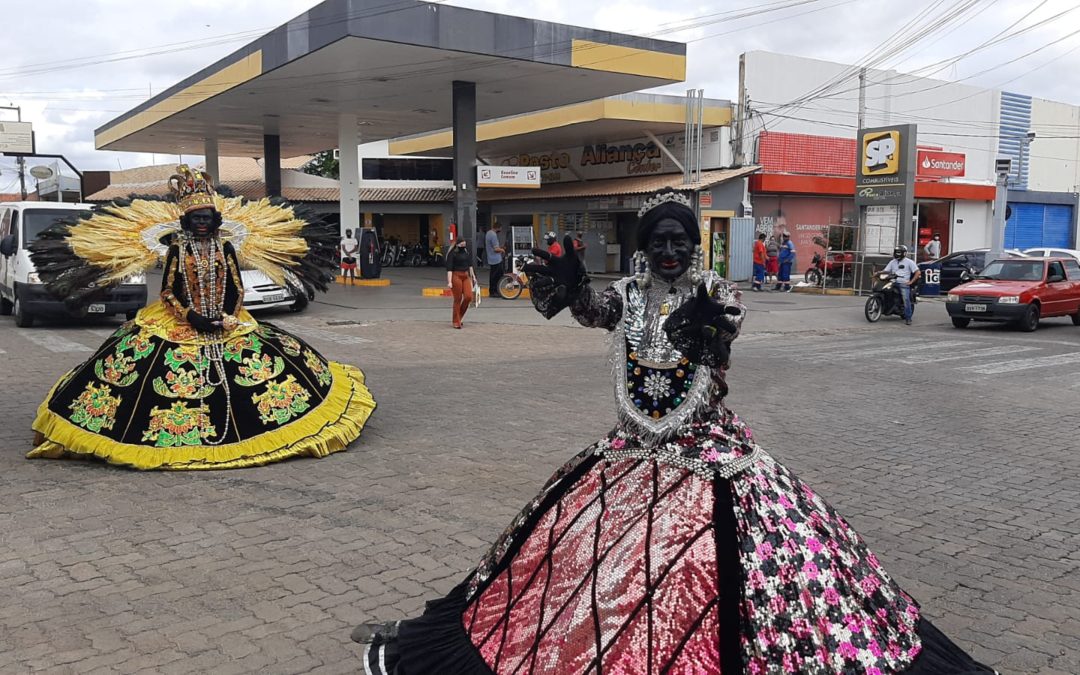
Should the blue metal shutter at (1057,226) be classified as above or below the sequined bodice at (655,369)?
above

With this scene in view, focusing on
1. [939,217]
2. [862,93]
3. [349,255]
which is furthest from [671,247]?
[939,217]

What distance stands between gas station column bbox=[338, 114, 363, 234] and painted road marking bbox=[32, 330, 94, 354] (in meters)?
11.9

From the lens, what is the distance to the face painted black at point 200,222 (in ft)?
21.8

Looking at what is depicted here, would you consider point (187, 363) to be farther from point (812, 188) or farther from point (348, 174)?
point (812, 188)

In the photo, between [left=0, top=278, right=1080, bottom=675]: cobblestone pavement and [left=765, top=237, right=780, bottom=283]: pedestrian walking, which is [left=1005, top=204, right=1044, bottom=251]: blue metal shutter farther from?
[left=0, top=278, right=1080, bottom=675]: cobblestone pavement

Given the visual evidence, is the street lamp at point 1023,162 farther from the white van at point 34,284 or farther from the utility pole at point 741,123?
the white van at point 34,284

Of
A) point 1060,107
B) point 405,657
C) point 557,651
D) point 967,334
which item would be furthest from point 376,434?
point 1060,107

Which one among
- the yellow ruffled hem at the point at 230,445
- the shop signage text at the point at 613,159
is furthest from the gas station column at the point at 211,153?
the yellow ruffled hem at the point at 230,445

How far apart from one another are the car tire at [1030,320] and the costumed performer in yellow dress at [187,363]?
13.8 meters

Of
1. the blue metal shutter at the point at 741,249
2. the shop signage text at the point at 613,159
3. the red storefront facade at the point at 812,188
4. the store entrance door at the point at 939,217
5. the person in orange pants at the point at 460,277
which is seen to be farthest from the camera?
the store entrance door at the point at 939,217

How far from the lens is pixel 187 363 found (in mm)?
6445

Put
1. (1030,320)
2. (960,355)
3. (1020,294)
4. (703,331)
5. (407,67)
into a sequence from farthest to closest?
(407,67), (1030,320), (1020,294), (960,355), (703,331)

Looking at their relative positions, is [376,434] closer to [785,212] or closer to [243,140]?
[785,212]

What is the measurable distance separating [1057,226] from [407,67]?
30.9 m
